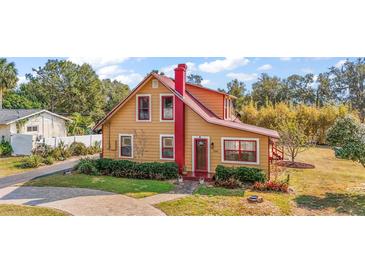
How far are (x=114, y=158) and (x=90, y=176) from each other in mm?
1795

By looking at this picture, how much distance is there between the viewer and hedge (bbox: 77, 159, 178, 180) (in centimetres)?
1120

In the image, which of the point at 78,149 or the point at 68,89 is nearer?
the point at 78,149

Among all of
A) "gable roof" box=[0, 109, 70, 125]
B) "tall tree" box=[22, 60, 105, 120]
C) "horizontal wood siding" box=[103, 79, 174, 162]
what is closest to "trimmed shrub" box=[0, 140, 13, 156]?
"gable roof" box=[0, 109, 70, 125]

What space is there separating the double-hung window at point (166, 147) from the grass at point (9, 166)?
662 cm

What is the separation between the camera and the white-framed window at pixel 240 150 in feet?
35.0

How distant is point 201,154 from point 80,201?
5.21m

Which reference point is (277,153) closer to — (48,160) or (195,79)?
(195,79)

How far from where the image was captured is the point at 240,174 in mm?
10227

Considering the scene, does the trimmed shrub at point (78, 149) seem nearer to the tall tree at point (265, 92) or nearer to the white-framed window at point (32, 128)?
the white-framed window at point (32, 128)

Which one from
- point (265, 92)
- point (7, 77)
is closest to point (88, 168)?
point (265, 92)

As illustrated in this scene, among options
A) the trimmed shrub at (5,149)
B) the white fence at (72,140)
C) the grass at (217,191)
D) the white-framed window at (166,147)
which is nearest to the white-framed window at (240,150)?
the grass at (217,191)
